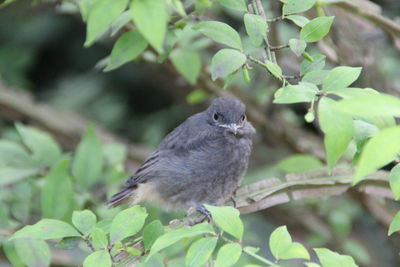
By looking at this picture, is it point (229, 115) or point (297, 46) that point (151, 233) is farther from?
point (229, 115)

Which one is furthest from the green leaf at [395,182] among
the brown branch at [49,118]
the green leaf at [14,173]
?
the brown branch at [49,118]

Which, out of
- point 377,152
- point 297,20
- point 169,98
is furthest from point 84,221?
point 169,98

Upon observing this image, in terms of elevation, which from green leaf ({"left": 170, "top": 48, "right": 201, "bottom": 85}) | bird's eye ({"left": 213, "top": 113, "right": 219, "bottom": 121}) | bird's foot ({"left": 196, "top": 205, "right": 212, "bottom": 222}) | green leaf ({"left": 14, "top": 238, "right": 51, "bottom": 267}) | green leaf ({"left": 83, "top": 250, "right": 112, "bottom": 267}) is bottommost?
bird's eye ({"left": 213, "top": 113, "right": 219, "bottom": 121})

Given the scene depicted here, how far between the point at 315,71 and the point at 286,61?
234 cm

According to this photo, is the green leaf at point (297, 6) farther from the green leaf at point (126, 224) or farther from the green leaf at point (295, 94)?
the green leaf at point (126, 224)

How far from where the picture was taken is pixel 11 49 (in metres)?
6.33

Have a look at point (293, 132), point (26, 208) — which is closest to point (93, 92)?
point (293, 132)

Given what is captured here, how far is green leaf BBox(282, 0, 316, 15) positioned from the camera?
248 cm

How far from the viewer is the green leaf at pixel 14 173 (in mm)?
3732

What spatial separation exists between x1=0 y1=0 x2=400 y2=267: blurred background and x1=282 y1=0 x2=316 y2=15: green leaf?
4.14 ft

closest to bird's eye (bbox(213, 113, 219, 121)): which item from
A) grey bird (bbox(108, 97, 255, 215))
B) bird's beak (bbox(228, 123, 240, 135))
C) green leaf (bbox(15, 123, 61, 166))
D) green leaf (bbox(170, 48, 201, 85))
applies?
grey bird (bbox(108, 97, 255, 215))

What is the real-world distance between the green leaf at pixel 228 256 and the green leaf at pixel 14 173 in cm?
204

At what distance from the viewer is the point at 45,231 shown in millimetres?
2344

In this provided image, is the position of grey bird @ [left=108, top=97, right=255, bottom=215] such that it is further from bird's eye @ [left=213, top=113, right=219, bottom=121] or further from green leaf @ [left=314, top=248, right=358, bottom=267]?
green leaf @ [left=314, top=248, right=358, bottom=267]
